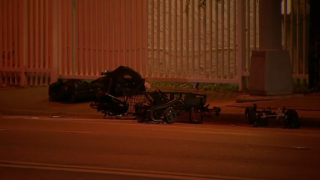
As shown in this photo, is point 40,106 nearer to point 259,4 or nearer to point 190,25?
point 190,25

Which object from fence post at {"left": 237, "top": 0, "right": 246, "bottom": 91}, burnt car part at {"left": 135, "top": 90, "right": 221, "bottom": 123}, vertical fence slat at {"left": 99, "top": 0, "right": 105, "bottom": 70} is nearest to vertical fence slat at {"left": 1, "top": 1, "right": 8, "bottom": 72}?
vertical fence slat at {"left": 99, "top": 0, "right": 105, "bottom": 70}

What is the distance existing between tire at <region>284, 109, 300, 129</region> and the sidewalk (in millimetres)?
342

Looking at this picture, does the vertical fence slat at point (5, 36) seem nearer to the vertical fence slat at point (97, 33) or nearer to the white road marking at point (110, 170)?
the vertical fence slat at point (97, 33)

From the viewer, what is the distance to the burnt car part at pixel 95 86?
50.8 ft

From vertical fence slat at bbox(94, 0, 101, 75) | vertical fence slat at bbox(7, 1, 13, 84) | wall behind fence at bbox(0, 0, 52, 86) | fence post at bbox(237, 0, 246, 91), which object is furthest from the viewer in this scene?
vertical fence slat at bbox(7, 1, 13, 84)

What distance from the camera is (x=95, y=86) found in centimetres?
1556

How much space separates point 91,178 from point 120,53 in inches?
394

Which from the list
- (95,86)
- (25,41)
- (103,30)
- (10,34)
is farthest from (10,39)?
(95,86)

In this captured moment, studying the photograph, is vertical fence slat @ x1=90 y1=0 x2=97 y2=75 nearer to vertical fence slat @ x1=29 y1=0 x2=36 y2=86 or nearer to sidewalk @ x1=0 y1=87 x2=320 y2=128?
sidewalk @ x1=0 y1=87 x2=320 y2=128

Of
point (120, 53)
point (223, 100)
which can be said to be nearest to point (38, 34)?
point (120, 53)

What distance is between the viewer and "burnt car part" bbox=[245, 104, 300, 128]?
39.4ft

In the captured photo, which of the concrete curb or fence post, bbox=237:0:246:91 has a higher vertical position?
fence post, bbox=237:0:246:91

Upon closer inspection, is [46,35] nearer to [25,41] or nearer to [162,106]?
[25,41]

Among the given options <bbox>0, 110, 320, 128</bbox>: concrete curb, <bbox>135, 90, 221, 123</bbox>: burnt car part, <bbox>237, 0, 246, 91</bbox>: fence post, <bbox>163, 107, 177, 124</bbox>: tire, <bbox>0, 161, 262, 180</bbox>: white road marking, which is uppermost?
<bbox>237, 0, 246, 91</bbox>: fence post
